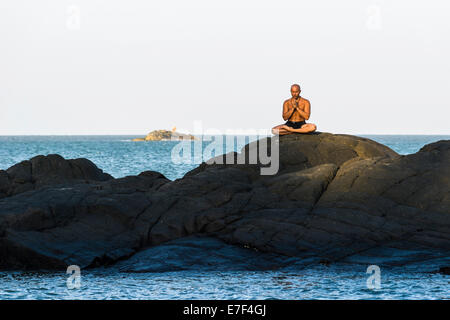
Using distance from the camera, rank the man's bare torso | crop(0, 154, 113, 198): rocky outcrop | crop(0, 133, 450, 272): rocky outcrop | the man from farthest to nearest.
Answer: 1. the man's bare torso
2. the man
3. crop(0, 154, 113, 198): rocky outcrop
4. crop(0, 133, 450, 272): rocky outcrop

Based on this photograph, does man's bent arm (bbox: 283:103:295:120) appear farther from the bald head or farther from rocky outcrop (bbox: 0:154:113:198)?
rocky outcrop (bbox: 0:154:113:198)

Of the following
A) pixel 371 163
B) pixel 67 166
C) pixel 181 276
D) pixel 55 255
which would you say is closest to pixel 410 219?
pixel 371 163

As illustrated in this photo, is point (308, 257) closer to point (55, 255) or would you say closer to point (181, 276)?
point (181, 276)

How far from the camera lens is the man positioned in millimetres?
27653

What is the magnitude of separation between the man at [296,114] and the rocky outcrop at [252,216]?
3.18 m

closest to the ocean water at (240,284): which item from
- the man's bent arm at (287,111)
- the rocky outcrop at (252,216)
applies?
the rocky outcrop at (252,216)

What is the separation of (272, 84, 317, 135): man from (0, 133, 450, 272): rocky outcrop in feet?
10.4

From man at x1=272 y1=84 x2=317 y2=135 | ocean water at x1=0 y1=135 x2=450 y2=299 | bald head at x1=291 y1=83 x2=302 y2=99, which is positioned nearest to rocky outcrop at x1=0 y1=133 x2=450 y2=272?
ocean water at x1=0 y1=135 x2=450 y2=299

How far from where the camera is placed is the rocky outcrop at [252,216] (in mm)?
20594

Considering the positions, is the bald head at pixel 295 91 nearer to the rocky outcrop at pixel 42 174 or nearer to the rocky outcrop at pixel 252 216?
the rocky outcrop at pixel 252 216

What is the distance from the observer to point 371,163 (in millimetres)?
24234

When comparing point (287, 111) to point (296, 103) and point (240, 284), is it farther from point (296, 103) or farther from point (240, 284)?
point (240, 284)

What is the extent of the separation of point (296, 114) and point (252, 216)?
7113 millimetres
